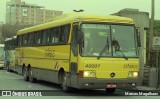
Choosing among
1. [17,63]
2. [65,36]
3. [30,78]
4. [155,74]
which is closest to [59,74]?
[65,36]

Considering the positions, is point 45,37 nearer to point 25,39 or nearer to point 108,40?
point 25,39

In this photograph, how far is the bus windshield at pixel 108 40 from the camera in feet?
53.8

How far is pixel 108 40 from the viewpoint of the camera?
1667 centimetres

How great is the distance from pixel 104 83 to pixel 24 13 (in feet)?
241

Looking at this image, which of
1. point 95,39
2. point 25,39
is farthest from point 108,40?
point 25,39

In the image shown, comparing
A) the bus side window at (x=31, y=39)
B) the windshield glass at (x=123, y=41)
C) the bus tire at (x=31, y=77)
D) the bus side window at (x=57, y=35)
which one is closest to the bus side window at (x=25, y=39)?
the bus side window at (x=31, y=39)

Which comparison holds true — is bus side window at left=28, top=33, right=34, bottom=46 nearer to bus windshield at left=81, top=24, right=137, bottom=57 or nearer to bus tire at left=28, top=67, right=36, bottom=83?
bus tire at left=28, top=67, right=36, bottom=83

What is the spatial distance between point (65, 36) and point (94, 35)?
2276 millimetres

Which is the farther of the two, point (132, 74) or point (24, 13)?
point (24, 13)

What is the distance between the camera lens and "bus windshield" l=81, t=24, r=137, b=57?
646 inches

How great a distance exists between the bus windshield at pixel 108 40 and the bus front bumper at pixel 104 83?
0.97 m

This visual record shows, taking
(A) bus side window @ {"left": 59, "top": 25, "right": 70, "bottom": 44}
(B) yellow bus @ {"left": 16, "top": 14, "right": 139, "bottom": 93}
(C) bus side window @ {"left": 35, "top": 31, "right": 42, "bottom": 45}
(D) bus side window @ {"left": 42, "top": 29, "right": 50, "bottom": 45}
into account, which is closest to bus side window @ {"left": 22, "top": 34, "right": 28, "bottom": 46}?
→ (C) bus side window @ {"left": 35, "top": 31, "right": 42, "bottom": 45}

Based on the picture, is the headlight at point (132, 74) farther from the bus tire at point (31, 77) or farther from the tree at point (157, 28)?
the tree at point (157, 28)

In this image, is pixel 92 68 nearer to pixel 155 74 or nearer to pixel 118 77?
pixel 118 77
